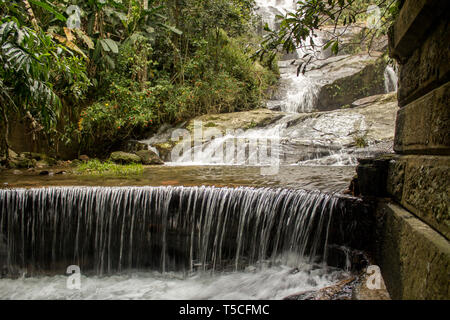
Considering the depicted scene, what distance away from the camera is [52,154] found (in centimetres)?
957

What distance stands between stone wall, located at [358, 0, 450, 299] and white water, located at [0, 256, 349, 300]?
80cm

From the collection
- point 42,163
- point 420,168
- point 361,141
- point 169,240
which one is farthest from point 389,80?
point 42,163

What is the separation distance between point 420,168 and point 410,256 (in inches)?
21.3

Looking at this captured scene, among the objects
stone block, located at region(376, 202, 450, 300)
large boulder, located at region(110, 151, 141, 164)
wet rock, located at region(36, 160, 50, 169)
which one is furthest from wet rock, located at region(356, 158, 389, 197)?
wet rock, located at region(36, 160, 50, 169)

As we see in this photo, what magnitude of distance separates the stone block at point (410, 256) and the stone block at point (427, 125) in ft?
1.51

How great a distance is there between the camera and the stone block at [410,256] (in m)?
1.31

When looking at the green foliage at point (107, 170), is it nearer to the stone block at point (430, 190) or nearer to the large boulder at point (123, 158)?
the large boulder at point (123, 158)

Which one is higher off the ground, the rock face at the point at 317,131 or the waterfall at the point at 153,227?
the rock face at the point at 317,131

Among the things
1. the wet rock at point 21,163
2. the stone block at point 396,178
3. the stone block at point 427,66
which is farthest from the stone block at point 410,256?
the wet rock at point 21,163

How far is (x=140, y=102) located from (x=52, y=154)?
3460mm

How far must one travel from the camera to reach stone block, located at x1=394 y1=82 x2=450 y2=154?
1502 mm

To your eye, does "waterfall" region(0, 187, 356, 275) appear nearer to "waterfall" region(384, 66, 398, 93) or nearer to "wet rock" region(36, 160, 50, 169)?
"wet rock" region(36, 160, 50, 169)

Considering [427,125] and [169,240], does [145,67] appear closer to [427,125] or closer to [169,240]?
[169,240]
